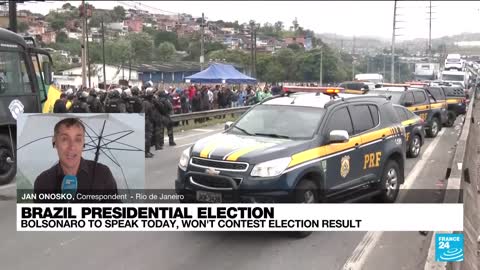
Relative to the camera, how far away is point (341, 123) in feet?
23.9

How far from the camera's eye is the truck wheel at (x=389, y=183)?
7941mm

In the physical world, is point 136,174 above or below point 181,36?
below

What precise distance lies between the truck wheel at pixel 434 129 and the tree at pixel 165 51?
52.6m

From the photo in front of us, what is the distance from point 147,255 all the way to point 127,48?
2487 inches

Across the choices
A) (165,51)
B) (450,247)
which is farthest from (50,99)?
(165,51)

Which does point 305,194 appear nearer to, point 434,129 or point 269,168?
point 269,168

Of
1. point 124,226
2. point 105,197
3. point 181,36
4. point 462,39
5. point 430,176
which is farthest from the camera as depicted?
point 181,36

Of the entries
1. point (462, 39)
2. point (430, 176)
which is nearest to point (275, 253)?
point (430, 176)

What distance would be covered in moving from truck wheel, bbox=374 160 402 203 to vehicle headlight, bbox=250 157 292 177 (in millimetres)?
2415

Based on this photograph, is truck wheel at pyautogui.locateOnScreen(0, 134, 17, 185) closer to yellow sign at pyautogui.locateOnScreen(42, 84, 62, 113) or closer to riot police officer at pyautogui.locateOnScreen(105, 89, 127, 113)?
yellow sign at pyautogui.locateOnScreen(42, 84, 62, 113)

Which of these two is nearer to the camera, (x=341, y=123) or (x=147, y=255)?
(x=147, y=255)

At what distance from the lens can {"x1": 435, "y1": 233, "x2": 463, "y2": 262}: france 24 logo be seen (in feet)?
14.4

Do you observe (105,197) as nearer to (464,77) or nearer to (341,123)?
(341,123)

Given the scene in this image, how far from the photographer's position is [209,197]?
19.9 ft
